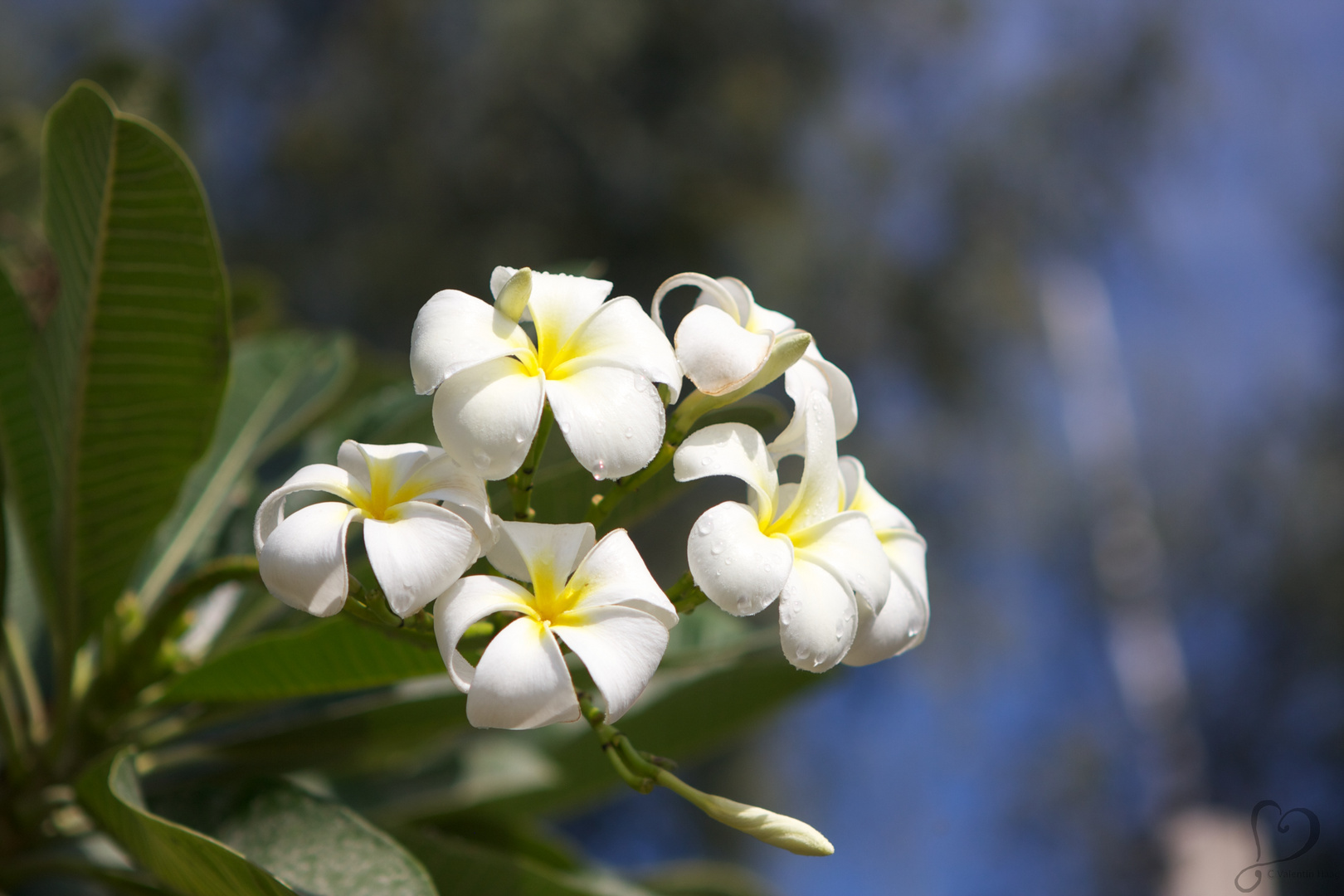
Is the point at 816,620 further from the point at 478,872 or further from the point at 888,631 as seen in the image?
the point at 478,872

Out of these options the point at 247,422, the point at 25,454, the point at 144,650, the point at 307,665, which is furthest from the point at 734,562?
the point at 247,422

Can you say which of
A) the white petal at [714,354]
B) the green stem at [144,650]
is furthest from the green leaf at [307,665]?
the white petal at [714,354]

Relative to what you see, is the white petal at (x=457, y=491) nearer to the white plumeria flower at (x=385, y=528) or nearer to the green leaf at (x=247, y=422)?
the white plumeria flower at (x=385, y=528)

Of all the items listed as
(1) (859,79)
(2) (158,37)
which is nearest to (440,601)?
(2) (158,37)

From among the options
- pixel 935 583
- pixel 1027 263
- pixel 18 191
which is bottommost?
pixel 935 583

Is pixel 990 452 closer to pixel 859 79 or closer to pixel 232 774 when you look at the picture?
pixel 859 79
